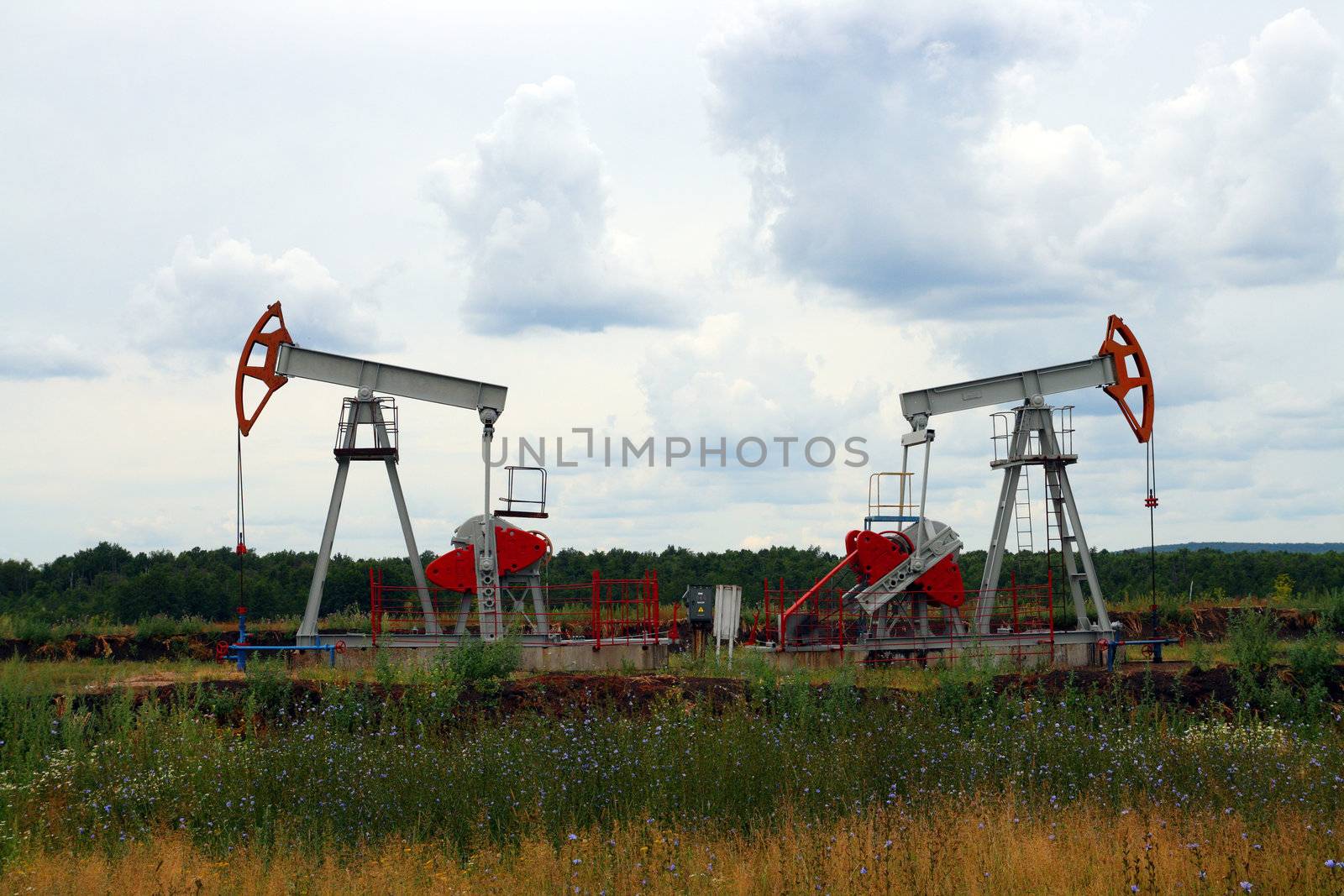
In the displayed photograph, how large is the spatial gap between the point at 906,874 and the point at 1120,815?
1.95 metres

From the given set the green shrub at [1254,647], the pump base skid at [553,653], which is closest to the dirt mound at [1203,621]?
the pump base skid at [553,653]

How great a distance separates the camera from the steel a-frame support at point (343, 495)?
1936cm

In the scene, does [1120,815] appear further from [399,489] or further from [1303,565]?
[1303,565]

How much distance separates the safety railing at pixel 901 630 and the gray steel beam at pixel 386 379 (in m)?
5.35

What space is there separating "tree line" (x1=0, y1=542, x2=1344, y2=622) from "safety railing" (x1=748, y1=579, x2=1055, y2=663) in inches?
518

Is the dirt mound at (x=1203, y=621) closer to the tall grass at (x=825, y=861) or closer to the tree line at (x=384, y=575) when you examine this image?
the tree line at (x=384, y=575)

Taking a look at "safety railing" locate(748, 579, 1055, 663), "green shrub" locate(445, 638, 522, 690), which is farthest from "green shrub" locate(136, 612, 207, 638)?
"green shrub" locate(445, 638, 522, 690)

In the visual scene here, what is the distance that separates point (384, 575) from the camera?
1529 inches

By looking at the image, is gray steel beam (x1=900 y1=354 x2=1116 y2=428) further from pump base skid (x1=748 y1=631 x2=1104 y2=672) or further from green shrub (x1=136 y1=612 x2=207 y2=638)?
green shrub (x1=136 y1=612 x2=207 y2=638)

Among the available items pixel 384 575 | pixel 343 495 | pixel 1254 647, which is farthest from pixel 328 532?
pixel 384 575

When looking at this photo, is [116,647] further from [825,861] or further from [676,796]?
[825,861]

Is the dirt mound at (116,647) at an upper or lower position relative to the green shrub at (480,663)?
lower

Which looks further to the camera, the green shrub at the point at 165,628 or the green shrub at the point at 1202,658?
the green shrub at the point at 165,628

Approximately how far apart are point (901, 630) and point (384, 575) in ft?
72.7
